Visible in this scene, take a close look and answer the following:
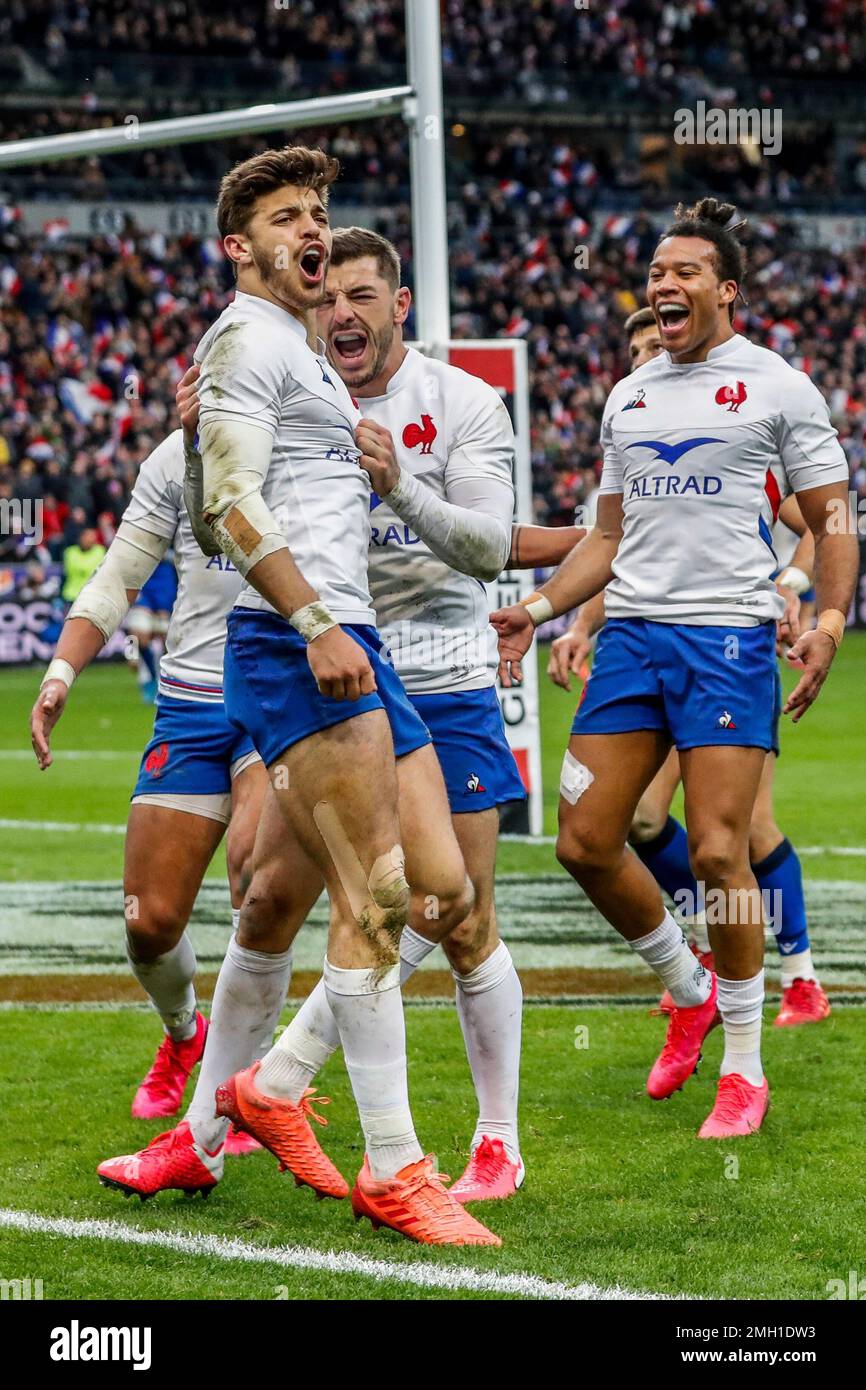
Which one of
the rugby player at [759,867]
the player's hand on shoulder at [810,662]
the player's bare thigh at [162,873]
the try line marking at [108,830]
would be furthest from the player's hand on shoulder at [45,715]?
the try line marking at [108,830]

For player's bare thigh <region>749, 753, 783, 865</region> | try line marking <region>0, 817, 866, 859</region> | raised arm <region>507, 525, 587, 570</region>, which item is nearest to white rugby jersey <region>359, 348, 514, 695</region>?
raised arm <region>507, 525, 587, 570</region>

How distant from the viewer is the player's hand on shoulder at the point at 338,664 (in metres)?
3.64

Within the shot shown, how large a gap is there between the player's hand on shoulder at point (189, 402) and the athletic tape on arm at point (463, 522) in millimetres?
441

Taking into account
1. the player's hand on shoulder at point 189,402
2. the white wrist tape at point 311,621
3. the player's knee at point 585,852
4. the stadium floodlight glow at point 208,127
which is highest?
the stadium floodlight glow at point 208,127

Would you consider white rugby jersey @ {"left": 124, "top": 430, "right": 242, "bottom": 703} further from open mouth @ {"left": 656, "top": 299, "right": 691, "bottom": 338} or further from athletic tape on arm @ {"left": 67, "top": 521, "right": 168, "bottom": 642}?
open mouth @ {"left": 656, "top": 299, "right": 691, "bottom": 338}

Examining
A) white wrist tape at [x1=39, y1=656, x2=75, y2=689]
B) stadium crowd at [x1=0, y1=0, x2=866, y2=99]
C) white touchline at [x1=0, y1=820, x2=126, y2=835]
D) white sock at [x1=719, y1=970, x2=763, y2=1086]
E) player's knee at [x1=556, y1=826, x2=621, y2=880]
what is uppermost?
stadium crowd at [x1=0, y1=0, x2=866, y2=99]

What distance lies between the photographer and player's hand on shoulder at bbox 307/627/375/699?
3.64m

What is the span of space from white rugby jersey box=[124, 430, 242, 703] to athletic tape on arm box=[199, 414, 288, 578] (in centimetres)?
128

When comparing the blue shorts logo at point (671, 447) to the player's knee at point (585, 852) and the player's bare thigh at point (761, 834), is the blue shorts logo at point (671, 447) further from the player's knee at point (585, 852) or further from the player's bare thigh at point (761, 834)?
the player's bare thigh at point (761, 834)

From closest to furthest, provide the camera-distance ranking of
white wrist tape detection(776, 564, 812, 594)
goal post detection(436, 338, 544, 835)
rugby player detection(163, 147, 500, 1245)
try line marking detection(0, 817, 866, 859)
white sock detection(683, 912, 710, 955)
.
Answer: rugby player detection(163, 147, 500, 1245)
white sock detection(683, 912, 710, 955)
white wrist tape detection(776, 564, 812, 594)
try line marking detection(0, 817, 866, 859)
goal post detection(436, 338, 544, 835)

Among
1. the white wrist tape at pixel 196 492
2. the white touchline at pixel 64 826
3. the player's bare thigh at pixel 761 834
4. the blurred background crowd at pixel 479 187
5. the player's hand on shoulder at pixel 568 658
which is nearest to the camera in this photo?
the white wrist tape at pixel 196 492

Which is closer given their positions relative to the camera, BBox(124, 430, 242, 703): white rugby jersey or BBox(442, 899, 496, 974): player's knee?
BBox(442, 899, 496, 974): player's knee

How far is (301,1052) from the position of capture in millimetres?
4059

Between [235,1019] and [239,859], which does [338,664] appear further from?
[239,859]
